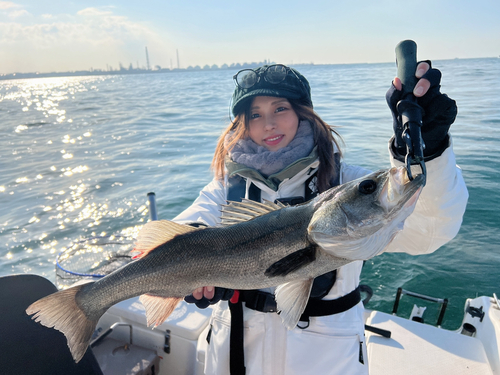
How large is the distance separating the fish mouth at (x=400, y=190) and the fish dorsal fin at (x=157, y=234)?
1.19 metres

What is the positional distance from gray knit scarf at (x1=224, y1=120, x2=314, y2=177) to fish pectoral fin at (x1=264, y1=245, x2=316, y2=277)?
3.79ft

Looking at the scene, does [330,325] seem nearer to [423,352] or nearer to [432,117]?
[432,117]

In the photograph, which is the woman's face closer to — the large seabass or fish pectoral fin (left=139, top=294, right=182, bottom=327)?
the large seabass

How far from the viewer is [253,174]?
10.0ft

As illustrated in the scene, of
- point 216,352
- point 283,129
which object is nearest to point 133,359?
point 216,352

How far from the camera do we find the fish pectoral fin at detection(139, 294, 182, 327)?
2410 millimetres

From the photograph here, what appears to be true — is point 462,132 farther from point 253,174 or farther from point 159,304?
point 159,304

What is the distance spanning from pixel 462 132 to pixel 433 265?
36.1 ft

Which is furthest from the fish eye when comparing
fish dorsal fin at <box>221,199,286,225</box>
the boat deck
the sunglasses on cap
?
the boat deck

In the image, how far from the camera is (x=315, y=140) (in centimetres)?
326

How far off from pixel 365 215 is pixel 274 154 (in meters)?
1.40

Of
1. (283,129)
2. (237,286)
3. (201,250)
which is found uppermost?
(283,129)

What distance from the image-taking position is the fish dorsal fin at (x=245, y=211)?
7.57ft

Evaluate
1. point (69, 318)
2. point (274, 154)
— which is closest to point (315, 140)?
point (274, 154)
